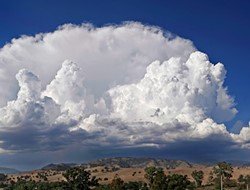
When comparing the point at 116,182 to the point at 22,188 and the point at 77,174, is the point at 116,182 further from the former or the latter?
the point at 22,188

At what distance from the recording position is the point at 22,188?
609ft

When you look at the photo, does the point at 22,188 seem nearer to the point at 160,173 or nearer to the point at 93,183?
the point at 93,183

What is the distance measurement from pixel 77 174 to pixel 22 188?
80.3ft

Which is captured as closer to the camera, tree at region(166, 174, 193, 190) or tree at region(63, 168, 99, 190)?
tree at region(166, 174, 193, 190)

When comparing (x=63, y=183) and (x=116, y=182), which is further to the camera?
(x=63, y=183)

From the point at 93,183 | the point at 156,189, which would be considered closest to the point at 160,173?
the point at 156,189

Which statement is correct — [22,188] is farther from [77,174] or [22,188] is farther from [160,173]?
[160,173]

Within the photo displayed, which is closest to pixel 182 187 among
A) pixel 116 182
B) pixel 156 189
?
pixel 156 189

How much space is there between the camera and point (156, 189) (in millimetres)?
166375

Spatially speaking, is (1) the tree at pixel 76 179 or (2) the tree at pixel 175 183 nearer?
(2) the tree at pixel 175 183

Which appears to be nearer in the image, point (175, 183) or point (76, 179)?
point (175, 183)

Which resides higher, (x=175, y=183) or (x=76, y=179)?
(x=76, y=179)

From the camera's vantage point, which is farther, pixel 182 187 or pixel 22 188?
pixel 22 188

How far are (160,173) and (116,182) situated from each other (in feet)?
60.0
